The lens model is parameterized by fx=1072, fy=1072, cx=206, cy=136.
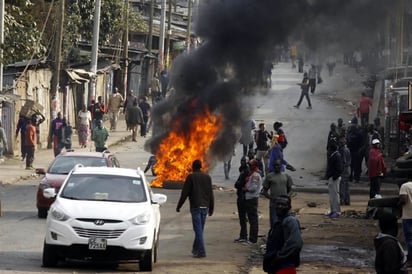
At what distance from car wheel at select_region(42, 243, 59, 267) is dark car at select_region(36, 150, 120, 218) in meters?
5.98

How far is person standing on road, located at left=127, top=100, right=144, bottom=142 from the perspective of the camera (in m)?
41.3

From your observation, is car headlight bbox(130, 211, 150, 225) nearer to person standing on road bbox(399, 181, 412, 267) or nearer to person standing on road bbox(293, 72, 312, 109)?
person standing on road bbox(399, 181, 412, 267)

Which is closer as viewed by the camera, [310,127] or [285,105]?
[310,127]

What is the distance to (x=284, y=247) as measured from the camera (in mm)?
10477

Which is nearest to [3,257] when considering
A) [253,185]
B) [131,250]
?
[131,250]

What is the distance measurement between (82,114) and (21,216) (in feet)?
55.2

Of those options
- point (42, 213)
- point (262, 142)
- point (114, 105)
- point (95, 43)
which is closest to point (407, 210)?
point (42, 213)

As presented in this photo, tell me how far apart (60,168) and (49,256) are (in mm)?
Answer: 7390

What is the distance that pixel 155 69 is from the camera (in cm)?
6178

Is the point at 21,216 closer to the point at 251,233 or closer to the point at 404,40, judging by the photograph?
the point at 251,233

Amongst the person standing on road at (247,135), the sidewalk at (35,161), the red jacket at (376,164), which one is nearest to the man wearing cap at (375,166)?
the red jacket at (376,164)

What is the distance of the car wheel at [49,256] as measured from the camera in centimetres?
1486

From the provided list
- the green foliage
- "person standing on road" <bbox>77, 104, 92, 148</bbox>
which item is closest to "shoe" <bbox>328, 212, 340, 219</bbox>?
the green foliage

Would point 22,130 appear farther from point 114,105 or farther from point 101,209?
point 101,209
